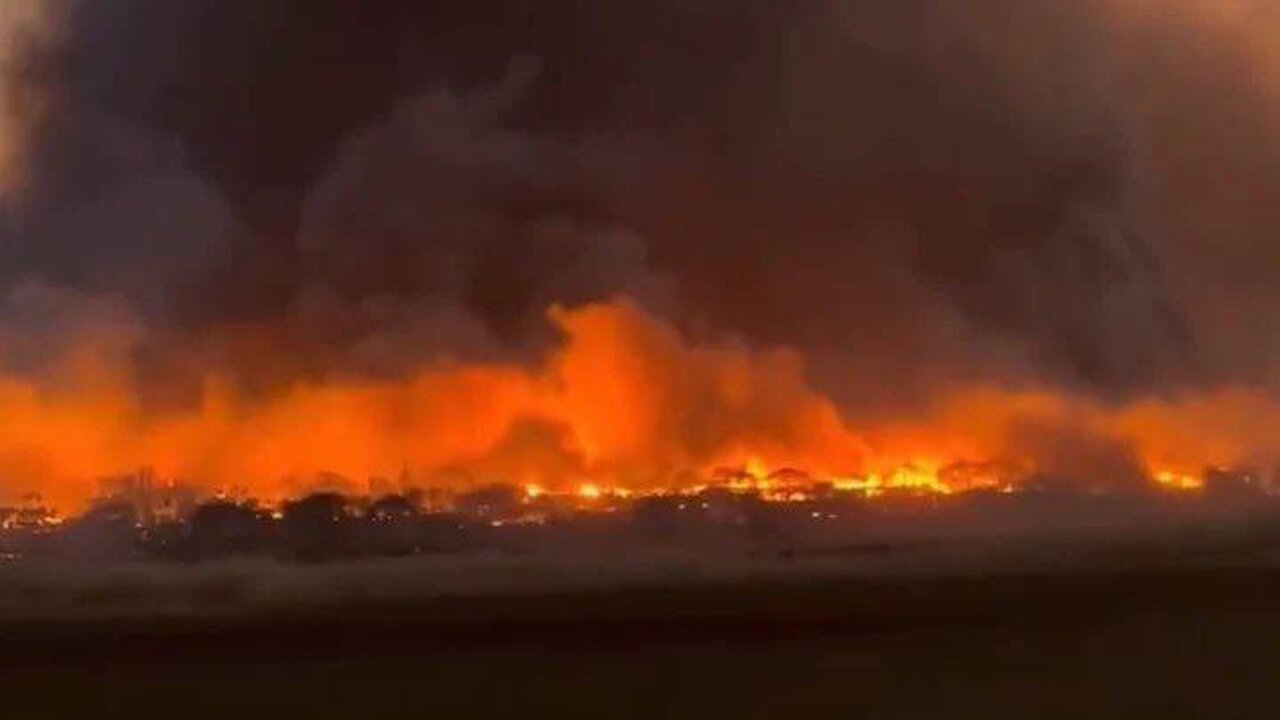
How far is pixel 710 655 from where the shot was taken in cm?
1275

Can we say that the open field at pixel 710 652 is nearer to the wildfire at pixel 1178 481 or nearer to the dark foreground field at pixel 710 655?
the dark foreground field at pixel 710 655

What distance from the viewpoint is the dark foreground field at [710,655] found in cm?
1195

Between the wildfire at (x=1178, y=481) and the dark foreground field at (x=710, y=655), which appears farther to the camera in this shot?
the wildfire at (x=1178, y=481)

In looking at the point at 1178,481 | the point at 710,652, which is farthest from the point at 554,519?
the point at 1178,481

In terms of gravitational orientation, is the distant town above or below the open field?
above

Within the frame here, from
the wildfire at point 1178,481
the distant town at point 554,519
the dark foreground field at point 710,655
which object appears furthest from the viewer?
the wildfire at point 1178,481

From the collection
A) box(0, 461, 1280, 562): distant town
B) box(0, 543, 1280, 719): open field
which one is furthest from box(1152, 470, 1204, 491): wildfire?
box(0, 543, 1280, 719): open field

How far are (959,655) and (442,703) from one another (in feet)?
14.1

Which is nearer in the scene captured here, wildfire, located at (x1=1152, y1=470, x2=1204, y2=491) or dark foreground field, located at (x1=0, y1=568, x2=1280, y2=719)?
dark foreground field, located at (x1=0, y1=568, x2=1280, y2=719)

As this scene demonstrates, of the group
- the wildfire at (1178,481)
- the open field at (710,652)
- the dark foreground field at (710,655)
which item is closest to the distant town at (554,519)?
the wildfire at (1178,481)

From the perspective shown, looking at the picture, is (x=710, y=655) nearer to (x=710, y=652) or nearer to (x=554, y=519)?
(x=710, y=652)

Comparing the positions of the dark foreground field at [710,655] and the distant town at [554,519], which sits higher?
the distant town at [554,519]

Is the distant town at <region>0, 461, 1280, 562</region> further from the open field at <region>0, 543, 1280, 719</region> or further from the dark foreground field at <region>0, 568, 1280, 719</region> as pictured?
the dark foreground field at <region>0, 568, 1280, 719</region>

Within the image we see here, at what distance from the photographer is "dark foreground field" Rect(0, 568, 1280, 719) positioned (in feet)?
39.2
